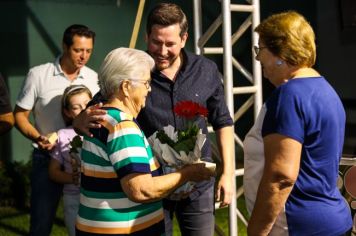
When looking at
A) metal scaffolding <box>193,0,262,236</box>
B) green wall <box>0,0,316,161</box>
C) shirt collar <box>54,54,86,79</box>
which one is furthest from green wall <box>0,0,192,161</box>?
metal scaffolding <box>193,0,262,236</box>

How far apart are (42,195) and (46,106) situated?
2.19 ft

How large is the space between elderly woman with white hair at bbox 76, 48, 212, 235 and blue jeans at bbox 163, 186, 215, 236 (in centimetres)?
68

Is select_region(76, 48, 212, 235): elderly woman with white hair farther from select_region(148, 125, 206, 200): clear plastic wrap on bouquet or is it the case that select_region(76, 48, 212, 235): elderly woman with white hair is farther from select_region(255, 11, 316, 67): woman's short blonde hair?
select_region(255, 11, 316, 67): woman's short blonde hair

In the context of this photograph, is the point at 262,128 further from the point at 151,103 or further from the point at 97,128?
the point at 151,103

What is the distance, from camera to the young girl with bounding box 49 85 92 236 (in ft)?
13.2

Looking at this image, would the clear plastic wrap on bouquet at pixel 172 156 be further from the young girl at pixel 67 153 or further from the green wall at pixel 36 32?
the green wall at pixel 36 32

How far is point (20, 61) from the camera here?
8.68 m

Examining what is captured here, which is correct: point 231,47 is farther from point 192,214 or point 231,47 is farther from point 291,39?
point 291,39

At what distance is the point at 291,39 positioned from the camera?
233 cm

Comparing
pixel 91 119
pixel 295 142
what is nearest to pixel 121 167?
pixel 91 119

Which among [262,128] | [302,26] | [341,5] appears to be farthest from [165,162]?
[341,5]

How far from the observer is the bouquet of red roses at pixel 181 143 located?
2631 mm

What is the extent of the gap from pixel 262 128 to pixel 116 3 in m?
7.42

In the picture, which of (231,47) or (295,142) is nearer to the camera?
(295,142)
